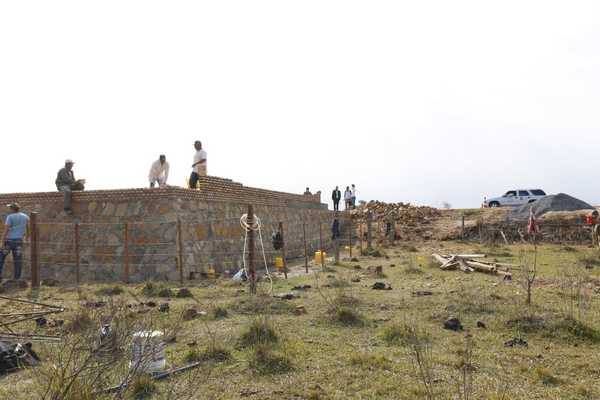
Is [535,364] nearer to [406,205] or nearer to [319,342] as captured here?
[319,342]

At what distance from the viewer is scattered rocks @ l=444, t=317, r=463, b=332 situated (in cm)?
690

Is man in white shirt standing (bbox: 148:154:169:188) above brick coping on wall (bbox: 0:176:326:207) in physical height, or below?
above

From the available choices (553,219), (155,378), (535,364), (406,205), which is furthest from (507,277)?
(406,205)

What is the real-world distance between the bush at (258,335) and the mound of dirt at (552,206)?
21955mm

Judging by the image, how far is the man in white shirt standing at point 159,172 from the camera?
14609 millimetres

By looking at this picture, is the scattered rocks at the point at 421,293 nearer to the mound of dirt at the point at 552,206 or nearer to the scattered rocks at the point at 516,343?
the scattered rocks at the point at 516,343

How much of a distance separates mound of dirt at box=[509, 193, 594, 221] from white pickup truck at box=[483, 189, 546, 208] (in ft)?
15.9

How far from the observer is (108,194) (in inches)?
536

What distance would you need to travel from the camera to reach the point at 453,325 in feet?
22.7

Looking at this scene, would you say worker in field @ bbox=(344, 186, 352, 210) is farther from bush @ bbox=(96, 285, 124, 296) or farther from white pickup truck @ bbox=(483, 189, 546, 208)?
bush @ bbox=(96, 285, 124, 296)

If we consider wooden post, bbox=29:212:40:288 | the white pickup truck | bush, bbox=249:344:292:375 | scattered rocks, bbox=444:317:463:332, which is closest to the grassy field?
bush, bbox=249:344:292:375

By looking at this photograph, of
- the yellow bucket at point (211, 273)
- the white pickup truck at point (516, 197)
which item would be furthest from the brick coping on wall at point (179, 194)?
the white pickup truck at point (516, 197)

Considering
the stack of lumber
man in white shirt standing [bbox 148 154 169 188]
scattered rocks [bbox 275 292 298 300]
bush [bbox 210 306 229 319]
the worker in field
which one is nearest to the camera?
bush [bbox 210 306 229 319]

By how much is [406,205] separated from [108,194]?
2104 centimetres
